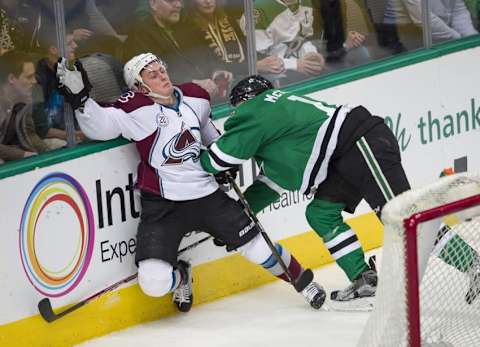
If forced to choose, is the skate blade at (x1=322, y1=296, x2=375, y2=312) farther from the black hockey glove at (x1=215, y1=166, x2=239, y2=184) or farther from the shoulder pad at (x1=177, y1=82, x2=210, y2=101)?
the shoulder pad at (x1=177, y1=82, x2=210, y2=101)

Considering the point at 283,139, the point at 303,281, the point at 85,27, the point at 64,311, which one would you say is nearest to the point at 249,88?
the point at 283,139

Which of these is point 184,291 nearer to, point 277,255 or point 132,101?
point 277,255

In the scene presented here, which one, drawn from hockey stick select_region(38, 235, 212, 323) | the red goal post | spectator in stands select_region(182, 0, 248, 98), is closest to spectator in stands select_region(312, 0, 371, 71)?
spectator in stands select_region(182, 0, 248, 98)

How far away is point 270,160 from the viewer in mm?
5195

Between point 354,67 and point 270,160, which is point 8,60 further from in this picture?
point 354,67

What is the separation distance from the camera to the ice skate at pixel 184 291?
209 inches

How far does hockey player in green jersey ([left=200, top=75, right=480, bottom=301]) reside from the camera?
5062 mm

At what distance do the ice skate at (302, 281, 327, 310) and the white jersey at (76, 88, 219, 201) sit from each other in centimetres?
54

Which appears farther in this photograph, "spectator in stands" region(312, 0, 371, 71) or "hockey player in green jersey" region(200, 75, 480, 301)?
"spectator in stands" region(312, 0, 371, 71)

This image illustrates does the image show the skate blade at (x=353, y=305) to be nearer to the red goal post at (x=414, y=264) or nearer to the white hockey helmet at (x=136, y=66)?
the white hockey helmet at (x=136, y=66)

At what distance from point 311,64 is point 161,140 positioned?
1.07 meters

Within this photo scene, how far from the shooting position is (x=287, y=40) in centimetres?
590

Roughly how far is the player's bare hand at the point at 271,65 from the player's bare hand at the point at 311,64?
3.8 inches

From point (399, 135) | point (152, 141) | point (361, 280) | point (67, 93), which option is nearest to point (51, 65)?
point (67, 93)
